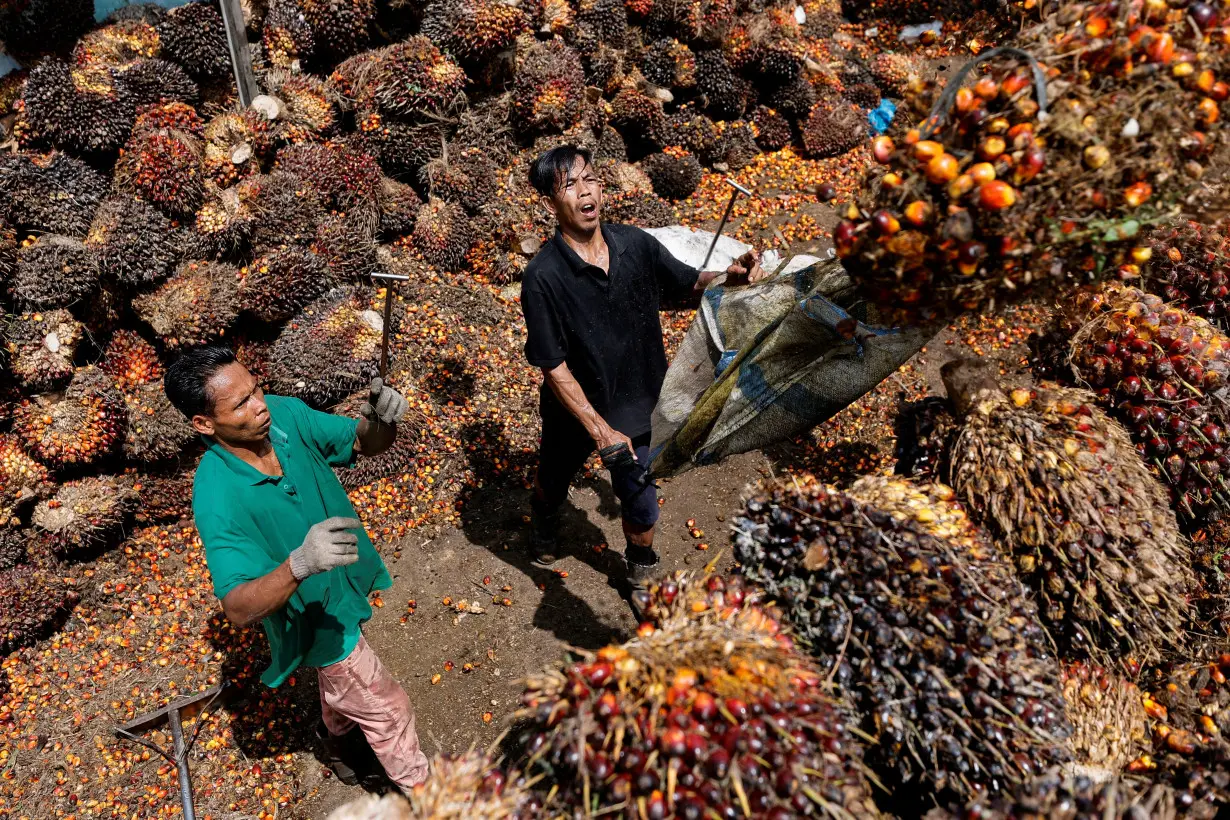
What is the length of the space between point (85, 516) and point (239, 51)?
3677mm

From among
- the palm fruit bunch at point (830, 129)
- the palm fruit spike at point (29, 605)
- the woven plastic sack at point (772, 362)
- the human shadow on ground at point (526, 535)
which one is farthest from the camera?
the palm fruit bunch at point (830, 129)

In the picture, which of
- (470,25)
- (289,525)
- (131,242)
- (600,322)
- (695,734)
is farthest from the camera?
(470,25)

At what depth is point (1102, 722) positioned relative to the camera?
2.18 meters

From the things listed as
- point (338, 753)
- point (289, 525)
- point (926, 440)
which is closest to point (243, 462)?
point (289, 525)

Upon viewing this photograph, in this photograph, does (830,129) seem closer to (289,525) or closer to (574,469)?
(574,469)

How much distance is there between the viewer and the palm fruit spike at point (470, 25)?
247 inches

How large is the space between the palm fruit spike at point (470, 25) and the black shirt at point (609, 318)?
369cm

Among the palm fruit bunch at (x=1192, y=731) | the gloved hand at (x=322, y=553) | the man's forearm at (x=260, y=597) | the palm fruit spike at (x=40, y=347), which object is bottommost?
the palm fruit bunch at (x=1192, y=731)

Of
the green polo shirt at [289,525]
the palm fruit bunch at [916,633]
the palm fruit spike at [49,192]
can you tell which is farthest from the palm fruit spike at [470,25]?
the palm fruit bunch at [916,633]

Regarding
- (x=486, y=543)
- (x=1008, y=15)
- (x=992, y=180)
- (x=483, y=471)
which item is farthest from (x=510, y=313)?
(x=992, y=180)

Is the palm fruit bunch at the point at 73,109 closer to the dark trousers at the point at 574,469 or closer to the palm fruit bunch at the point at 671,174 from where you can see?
the dark trousers at the point at 574,469

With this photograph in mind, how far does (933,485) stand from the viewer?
241cm

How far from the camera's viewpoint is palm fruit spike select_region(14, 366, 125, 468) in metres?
4.68

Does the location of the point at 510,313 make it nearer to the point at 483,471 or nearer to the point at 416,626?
the point at 483,471
